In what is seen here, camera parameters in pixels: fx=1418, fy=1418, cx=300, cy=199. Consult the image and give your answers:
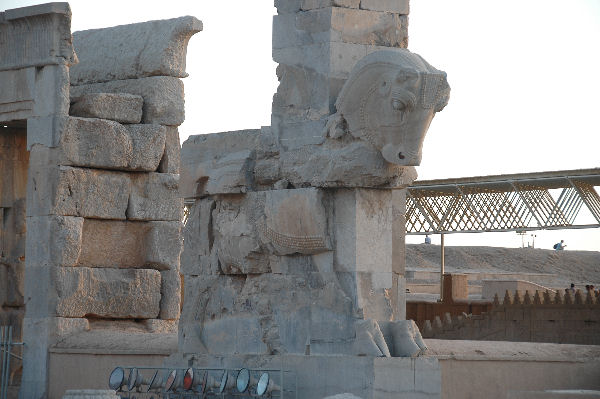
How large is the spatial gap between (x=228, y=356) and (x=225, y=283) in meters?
0.72

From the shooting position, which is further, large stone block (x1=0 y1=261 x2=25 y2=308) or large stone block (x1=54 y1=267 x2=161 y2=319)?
large stone block (x1=0 y1=261 x2=25 y2=308)

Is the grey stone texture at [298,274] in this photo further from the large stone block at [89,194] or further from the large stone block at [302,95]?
the large stone block at [89,194]

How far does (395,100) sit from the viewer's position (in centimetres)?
1109

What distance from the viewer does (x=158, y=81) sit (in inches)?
645

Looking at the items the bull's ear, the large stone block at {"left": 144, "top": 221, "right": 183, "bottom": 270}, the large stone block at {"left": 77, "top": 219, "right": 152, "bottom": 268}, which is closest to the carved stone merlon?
the large stone block at {"left": 77, "top": 219, "right": 152, "bottom": 268}

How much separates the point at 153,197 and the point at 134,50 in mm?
1738

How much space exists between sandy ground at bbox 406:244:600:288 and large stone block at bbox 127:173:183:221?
99.5ft

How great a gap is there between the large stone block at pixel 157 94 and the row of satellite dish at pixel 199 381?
4.33 meters

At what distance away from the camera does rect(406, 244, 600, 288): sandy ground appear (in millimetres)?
47625

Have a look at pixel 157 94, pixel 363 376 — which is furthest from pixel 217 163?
pixel 157 94

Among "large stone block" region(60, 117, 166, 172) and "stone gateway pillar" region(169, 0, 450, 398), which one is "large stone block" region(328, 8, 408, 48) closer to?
"stone gateway pillar" region(169, 0, 450, 398)

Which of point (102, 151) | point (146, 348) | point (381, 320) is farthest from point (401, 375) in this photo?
point (102, 151)

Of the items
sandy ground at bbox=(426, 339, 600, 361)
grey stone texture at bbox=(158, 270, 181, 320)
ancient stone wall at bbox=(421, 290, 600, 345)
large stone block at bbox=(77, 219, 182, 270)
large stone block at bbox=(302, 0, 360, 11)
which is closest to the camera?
large stone block at bbox=(302, 0, 360, 11)

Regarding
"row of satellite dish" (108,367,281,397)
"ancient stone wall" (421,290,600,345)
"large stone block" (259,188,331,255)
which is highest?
"large stone block" (259,188,331,255)
